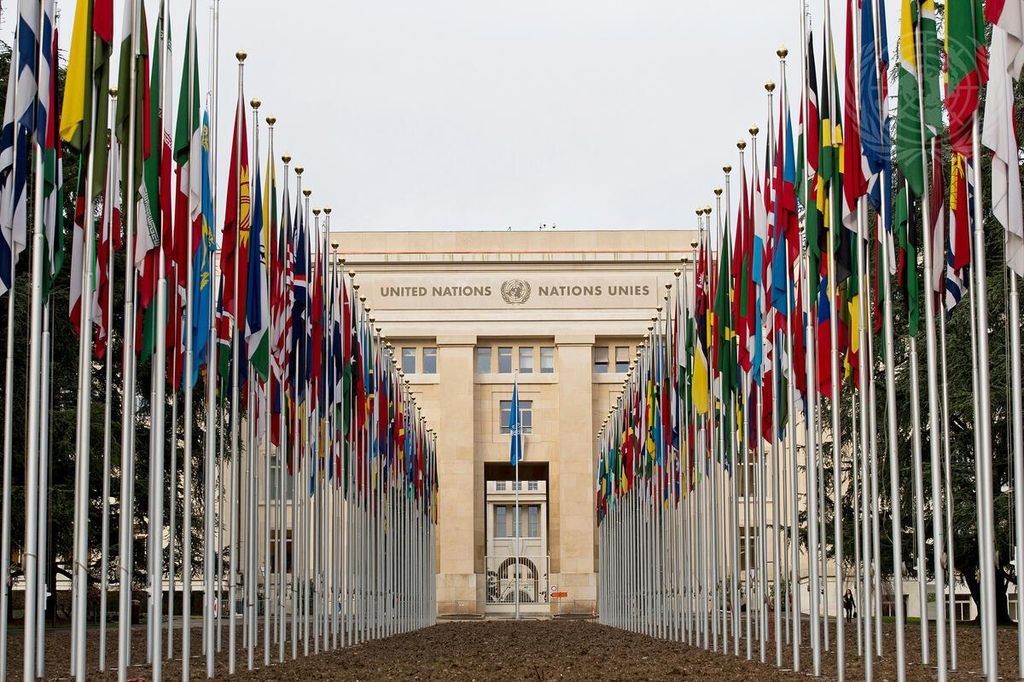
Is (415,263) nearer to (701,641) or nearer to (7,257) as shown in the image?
(701,641)

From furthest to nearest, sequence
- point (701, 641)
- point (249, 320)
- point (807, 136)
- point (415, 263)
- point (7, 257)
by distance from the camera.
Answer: point (415, 263) < point (701, 641) < point (249, 320) < point (807, 136) < point (7, 257)

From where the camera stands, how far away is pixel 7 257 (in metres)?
16.8

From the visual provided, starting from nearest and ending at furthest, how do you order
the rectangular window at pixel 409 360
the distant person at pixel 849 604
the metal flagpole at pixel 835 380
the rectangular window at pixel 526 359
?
the metal flagpole at pixel 835 380, the distant person at pixel 849 604, the rectangular window at pixel 409 360, the rectangular window at pixel 526 359

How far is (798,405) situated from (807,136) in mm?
5443

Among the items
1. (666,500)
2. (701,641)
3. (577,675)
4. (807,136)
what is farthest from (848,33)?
(666,500)

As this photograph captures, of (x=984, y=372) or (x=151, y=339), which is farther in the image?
(x=151, y=339)

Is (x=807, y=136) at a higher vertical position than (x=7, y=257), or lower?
higher

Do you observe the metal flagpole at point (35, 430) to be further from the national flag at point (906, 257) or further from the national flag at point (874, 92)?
the national flag at point (906, 257)

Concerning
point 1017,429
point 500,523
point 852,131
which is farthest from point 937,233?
point 500,523

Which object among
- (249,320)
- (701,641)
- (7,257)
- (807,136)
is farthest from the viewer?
(701,641)

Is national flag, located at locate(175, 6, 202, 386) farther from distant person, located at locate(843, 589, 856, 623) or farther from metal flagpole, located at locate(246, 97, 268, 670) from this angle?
distant person, located at locate(843, 589, 856, 623)

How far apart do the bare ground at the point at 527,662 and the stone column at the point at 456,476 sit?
45204mm

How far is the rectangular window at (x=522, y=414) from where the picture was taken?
87188mm

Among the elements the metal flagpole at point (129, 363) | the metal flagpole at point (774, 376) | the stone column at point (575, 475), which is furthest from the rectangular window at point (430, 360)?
the metal flagpole at point (129, 363)
